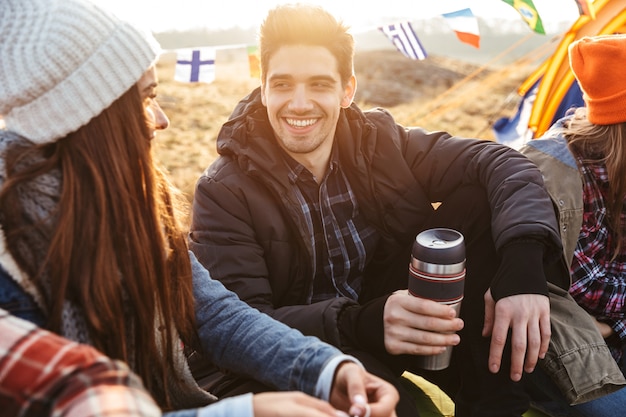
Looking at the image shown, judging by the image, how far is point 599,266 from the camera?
224 cm

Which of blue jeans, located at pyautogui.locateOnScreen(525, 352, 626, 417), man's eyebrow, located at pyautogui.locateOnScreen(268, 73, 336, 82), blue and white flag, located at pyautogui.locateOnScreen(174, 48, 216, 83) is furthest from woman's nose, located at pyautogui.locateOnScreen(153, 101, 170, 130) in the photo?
blue and white flag, located at pyautogui.locateOnScreen(174, 48, 216, 83)

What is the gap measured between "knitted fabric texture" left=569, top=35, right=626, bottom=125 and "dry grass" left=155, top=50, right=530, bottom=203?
3.54m

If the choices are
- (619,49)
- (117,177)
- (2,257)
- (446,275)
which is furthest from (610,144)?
(2,257)

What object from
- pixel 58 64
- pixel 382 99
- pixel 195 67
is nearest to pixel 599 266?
pixel 58 64

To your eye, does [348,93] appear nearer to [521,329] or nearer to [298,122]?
[298,122]

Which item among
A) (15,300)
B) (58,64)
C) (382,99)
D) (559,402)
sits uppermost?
(58,64)

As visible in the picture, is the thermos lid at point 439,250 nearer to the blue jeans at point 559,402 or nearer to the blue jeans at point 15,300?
the blue jeans at point 559,402

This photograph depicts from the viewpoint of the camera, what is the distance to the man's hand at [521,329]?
5.86ft

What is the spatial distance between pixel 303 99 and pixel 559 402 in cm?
139

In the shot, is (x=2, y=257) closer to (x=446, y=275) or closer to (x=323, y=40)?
(x=446, y=275)

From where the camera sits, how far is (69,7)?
129cm

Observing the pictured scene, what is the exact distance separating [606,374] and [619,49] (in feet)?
3.71

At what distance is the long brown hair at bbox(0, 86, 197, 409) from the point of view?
1238mm

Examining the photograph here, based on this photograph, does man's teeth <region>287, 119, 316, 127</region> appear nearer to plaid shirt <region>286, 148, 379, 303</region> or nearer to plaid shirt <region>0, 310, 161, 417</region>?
plaid shirt <region>286, 148, 379, 303</region>
